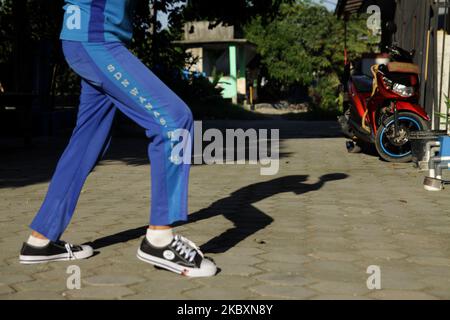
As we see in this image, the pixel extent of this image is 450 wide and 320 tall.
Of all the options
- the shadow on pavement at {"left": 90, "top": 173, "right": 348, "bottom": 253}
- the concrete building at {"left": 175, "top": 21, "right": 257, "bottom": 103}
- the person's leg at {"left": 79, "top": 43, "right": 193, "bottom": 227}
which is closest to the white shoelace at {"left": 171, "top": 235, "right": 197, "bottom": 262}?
the person's leg at {"left": 79, "top": 43, "right": 193, "bottom": 227}

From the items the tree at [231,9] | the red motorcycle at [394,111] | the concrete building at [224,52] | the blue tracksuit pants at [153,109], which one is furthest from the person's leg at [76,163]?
the concrete building at [224,52]

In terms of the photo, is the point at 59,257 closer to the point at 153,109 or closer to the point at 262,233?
the point at 153,109

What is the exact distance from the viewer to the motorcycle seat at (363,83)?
37.0ft

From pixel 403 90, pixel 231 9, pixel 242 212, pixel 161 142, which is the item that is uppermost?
pixel 231 9

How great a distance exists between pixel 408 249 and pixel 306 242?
615 mm

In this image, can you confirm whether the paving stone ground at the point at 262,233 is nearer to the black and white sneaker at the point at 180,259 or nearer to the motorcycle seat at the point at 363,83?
the black and white sneaker at the point at 180,259

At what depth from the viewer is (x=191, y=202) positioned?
22.4 feet

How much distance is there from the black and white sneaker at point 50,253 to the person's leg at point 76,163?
0.22 feet

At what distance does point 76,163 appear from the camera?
4332mm

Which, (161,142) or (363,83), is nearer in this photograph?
(161,142)

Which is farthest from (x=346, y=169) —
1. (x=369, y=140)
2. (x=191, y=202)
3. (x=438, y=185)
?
(x=191, y=202)

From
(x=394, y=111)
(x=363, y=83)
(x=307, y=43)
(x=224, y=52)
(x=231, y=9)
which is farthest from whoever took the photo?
(x=224, y=52)

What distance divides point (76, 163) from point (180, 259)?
31.4 inches

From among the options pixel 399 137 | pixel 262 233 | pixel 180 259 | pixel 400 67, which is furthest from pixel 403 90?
pixel 180 259
